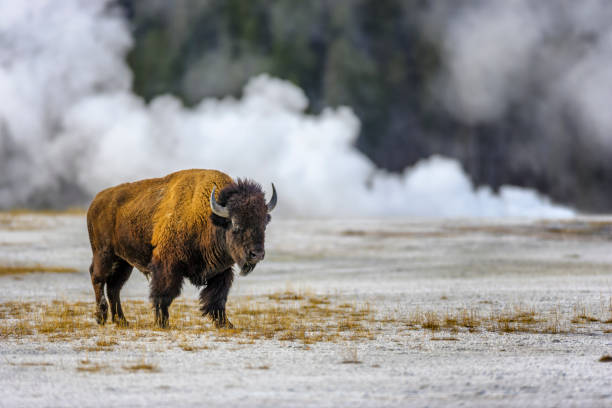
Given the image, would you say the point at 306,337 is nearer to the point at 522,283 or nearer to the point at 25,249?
the point at 522,283

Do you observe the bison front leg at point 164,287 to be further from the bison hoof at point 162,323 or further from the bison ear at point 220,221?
the bison ear at point 220,221

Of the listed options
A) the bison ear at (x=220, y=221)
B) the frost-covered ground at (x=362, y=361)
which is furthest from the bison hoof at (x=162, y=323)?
the bison ear at (x=220, y=221)

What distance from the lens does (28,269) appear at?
29.7 meters

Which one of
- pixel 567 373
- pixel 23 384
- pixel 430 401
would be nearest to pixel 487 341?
pixel 567 373

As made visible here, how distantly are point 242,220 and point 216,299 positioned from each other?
5.59 feet

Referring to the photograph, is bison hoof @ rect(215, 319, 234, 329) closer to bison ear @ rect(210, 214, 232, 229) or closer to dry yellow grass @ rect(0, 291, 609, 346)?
dry yellow grass @ rect(0, 291, 609, 346)

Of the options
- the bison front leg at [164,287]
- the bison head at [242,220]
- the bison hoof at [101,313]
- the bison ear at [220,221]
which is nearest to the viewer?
the bison head at [242,220]

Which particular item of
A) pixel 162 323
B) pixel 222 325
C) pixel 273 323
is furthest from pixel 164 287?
pixel 273 323

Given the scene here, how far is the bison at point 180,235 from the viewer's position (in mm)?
12977

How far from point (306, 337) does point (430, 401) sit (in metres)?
4.94

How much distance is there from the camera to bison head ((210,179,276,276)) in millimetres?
12711

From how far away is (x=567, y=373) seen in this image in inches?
370

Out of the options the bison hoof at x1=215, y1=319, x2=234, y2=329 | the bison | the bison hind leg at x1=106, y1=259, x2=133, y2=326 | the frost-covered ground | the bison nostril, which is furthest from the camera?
the bison hind leg at x1=106, y1=259, x2=133, y2=326

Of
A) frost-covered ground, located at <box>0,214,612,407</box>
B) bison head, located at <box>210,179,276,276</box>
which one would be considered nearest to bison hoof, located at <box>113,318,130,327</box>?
frost-covered ground, located at <box>0,214,612,407</box>
